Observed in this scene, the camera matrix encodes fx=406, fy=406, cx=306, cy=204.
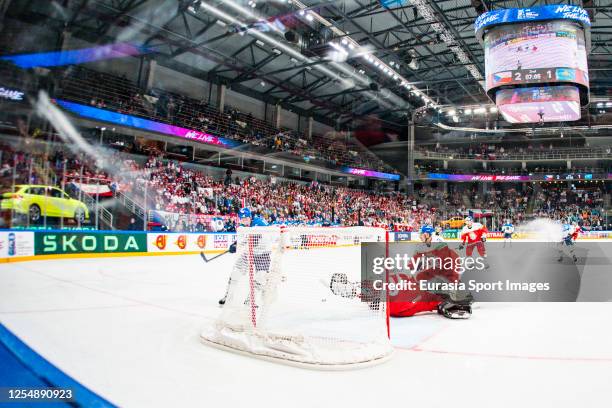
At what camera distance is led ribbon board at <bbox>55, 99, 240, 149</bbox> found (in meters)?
16.6

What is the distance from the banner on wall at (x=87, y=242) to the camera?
1130 cm

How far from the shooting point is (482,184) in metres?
40.4

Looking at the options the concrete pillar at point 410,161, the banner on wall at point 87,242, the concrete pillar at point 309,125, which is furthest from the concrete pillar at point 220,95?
the concrete pillar at point 410,161

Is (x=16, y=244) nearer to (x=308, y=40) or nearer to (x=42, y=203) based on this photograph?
(x=42, y=203)

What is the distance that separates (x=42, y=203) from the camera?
11484 millimetres

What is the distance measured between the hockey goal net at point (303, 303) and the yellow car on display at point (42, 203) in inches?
367

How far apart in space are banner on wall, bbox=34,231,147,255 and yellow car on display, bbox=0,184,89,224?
1.79 feet

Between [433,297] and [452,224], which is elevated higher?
[452,224]

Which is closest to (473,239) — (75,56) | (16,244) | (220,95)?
(16,244)

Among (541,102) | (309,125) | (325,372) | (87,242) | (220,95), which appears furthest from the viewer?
(309,125)

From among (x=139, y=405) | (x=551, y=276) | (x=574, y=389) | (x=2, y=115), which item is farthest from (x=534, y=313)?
(x=2, y=115)

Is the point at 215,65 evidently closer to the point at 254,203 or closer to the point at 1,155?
the point at 254,203

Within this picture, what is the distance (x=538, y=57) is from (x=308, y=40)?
10543mm

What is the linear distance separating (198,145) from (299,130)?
1356 cm
